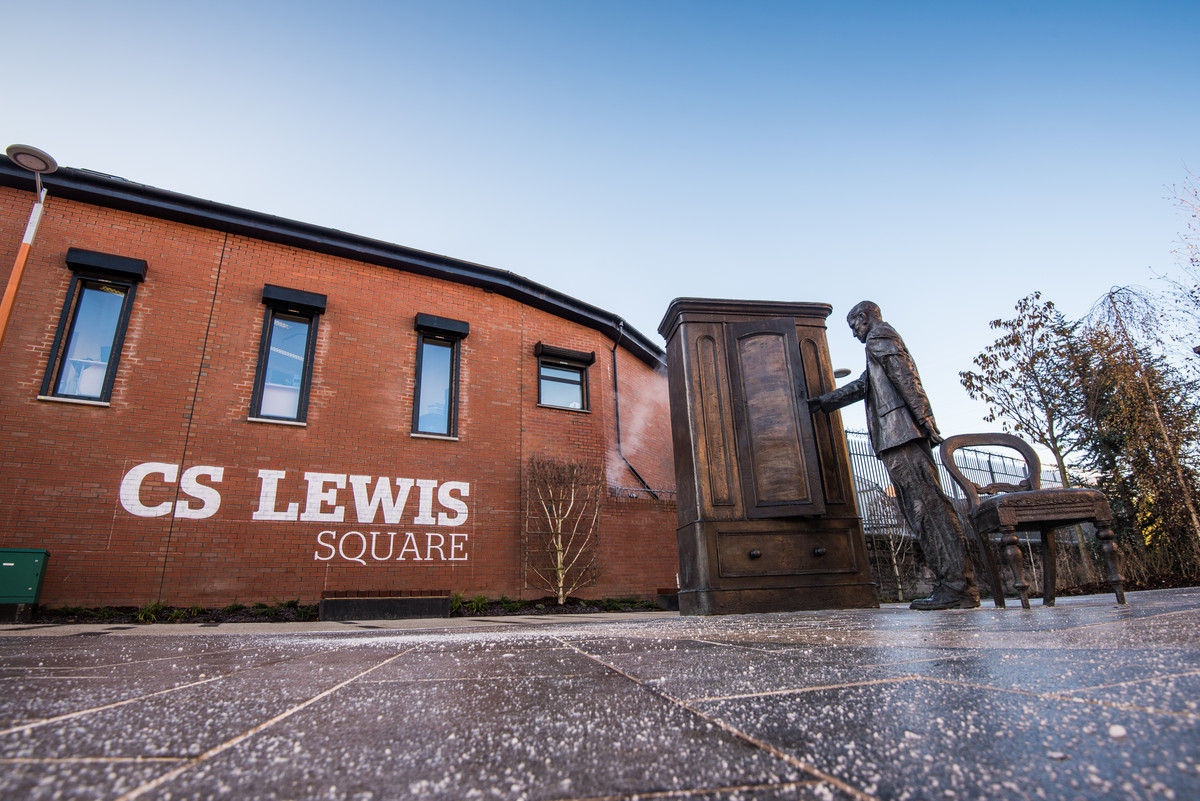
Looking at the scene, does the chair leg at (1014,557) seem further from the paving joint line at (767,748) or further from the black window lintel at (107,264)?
the black window lintel at (107,264)

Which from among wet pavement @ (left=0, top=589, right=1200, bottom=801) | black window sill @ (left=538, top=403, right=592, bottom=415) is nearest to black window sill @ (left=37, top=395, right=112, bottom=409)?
black window sill @ (left=538, top=403, right=592, bottom=415)

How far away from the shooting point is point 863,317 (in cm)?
413

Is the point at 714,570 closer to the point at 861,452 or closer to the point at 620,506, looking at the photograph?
the point at 620,506

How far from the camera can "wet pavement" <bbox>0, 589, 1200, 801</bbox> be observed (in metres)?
0.45

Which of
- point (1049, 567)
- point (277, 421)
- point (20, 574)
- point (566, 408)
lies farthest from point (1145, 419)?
point (20, 574)

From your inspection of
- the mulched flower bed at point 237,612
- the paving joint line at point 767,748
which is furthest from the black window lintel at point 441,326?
the paving joint line at point 767,748

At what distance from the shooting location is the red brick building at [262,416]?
20.9 ft

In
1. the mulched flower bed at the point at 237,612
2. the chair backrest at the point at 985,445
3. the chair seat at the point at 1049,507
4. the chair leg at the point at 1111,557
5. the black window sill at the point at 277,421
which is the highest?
the black window sill at the point at 277,421

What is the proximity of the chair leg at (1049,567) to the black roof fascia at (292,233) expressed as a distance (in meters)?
8.22

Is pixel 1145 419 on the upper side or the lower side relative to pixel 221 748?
upper

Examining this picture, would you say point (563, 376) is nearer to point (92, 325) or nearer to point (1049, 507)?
point (92, 325)

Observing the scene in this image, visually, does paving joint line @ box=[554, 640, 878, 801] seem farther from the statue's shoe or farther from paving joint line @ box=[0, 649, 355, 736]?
the statue's shoe

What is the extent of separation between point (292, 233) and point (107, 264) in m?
2.28

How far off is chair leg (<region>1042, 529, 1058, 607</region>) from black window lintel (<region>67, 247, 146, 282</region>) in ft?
33.7
